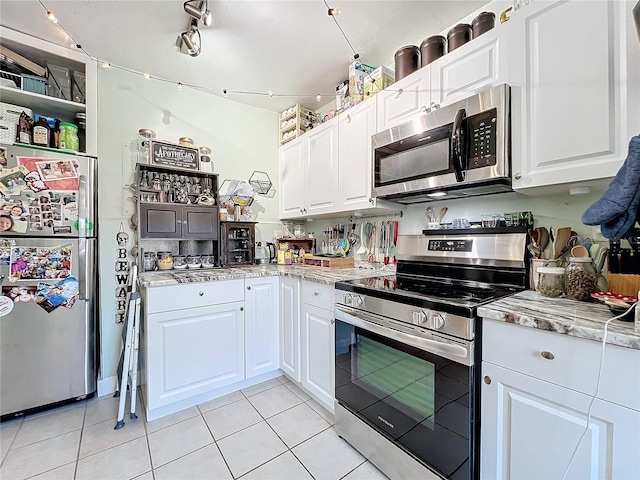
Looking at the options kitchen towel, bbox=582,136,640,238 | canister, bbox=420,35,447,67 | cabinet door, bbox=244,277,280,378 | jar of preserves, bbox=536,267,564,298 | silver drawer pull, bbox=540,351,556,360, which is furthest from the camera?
cabinet door, bbox=244,277,280,378

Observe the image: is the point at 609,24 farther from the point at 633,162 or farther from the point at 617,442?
the point at 617,442

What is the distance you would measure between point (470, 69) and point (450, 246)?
0.94 meters

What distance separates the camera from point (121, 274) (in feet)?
7.19

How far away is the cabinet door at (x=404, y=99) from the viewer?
5.26 feet

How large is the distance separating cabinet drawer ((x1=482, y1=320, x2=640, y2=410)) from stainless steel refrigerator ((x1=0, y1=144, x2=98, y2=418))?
2.45 meters

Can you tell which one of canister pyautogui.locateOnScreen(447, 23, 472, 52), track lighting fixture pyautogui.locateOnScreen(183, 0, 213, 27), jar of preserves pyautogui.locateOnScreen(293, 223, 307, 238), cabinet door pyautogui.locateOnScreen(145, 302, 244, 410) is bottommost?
cabinet door pyautogui.locateOnScreen(145, 302, 244, 410)

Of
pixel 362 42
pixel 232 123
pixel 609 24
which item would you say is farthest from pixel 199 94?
pixel 609 24

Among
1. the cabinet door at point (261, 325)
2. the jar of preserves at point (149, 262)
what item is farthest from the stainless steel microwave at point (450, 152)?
the jar of preserves at point (149, 262)

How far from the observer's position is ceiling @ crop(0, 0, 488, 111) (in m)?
1.63

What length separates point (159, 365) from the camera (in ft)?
5.75

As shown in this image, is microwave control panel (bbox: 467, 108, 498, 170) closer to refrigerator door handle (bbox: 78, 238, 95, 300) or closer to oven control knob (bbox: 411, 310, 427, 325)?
oven control knob (bbox: 411, 310, 427, 325)

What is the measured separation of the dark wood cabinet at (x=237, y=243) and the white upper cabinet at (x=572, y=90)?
6.72 feet

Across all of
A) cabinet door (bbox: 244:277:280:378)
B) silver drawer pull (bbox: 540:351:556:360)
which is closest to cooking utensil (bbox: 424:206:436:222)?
silver drawer pull (bbox: 540:351:556:360)

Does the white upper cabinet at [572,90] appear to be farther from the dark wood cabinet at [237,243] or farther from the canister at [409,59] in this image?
the dark wood cabinet at [237,243]
